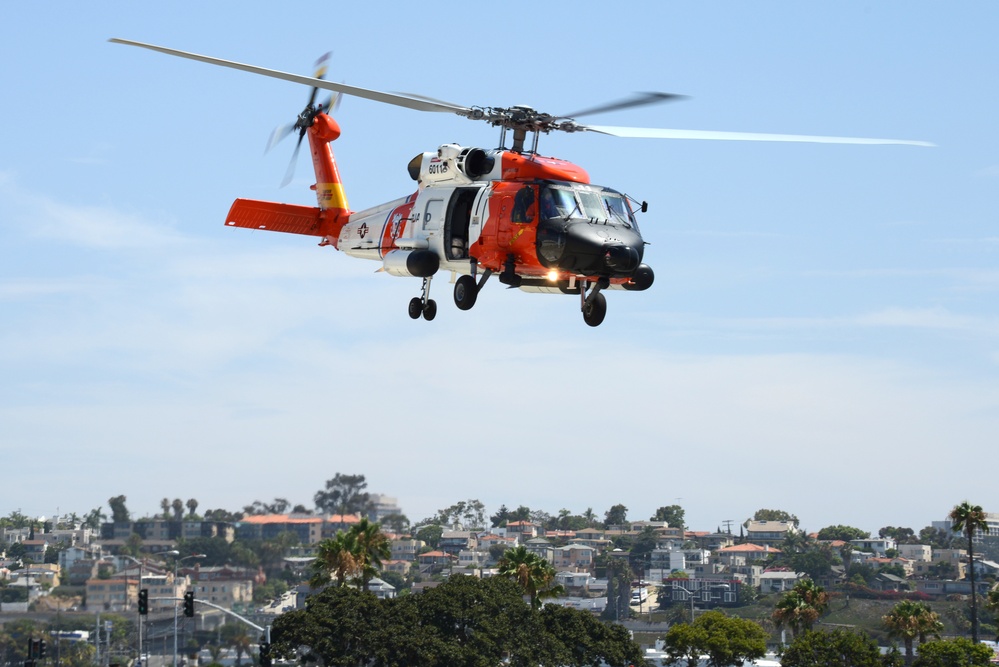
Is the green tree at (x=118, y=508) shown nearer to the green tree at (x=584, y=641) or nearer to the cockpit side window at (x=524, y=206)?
the green tree at (x=584, y=641)

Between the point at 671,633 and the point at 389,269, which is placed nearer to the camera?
the point at 389,269

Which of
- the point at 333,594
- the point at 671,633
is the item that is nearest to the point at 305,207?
the point at 333,594

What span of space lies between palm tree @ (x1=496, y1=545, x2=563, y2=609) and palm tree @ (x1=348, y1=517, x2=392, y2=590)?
26.9ft

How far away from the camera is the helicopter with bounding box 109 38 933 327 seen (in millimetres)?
34344

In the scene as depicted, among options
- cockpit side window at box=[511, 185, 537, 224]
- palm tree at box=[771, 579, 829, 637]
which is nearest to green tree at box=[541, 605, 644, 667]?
palm tree at box=[771, 579, 829, 637]

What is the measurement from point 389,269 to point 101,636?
108122mm

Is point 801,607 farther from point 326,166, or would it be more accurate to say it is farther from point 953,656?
point 326,166

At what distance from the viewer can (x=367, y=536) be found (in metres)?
89.6

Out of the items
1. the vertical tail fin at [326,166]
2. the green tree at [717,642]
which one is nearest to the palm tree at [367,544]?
the green tree at [717,642]

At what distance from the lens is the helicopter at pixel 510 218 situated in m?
34.3

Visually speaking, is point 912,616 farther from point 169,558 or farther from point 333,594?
point 169,558

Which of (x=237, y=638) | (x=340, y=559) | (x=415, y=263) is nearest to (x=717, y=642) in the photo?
(x=340, y=559)

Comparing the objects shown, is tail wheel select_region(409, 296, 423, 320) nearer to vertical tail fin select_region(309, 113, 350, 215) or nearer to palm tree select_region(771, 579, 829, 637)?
vertical tail fin select_region(309, 113, 350, 215)

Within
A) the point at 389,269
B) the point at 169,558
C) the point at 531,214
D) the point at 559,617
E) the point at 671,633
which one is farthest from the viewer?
the point at 169,558
